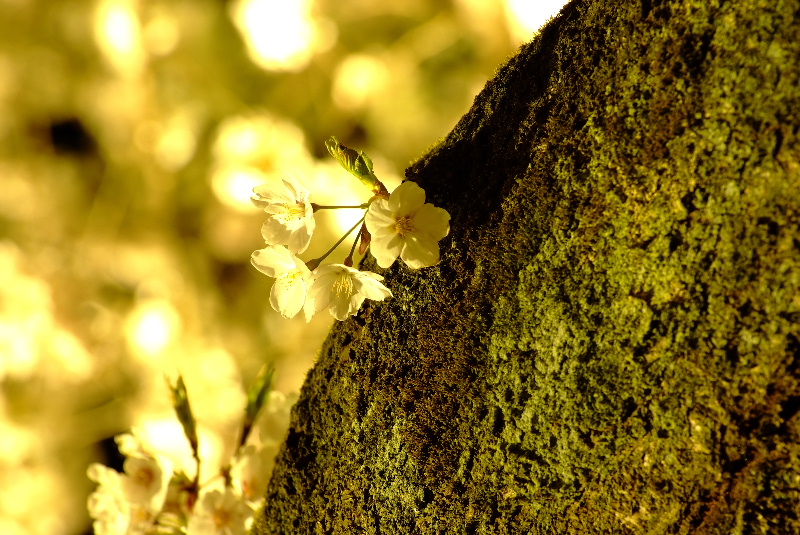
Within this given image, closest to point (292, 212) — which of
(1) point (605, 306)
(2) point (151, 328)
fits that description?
(1) point (605, 306)

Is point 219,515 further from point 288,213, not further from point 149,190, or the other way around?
point 149,190

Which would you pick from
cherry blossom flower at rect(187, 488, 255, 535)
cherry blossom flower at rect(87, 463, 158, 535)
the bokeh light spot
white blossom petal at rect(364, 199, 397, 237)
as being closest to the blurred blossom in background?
the bokeh light spot

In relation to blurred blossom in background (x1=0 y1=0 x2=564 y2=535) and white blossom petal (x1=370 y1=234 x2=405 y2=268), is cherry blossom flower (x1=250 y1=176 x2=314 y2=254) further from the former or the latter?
blurred blossom in background (x1=0 y1=0 x2=564 y2=535)

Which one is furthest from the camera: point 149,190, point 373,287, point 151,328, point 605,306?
point 149,190

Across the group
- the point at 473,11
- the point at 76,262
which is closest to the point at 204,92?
the point at 76,262

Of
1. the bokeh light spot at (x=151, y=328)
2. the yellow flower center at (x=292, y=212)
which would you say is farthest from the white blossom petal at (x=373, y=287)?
the bokeh light spot at (x=151, y=328)

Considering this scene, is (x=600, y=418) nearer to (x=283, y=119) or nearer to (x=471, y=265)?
(x=471, y=265)
